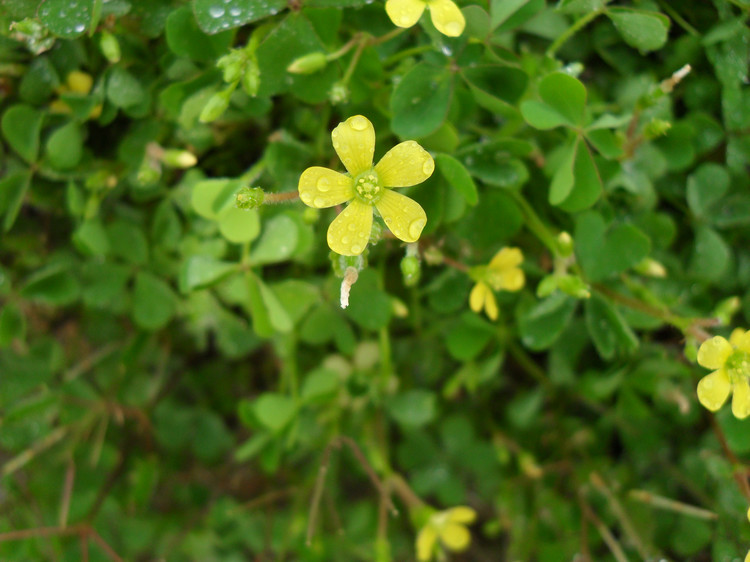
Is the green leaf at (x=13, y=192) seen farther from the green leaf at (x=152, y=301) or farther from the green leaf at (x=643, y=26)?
the green leaf at (x=643, y=26)

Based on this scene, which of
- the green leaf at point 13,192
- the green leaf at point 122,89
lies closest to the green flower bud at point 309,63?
the green leaf at point 122,89

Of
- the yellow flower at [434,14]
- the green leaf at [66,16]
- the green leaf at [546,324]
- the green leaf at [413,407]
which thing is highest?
the green leaf at [66,16]

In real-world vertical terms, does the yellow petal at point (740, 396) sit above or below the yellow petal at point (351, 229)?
below

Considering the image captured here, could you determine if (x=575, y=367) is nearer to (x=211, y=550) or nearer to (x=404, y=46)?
(x=404, y=46)

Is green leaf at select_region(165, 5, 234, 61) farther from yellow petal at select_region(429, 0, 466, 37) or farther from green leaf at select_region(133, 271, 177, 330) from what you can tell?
green leaf at select_region(133, 271, 177, 330)

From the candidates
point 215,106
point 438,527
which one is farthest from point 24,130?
point 438,527

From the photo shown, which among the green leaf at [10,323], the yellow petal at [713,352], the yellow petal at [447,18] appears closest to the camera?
the yellow petal at [447,18]

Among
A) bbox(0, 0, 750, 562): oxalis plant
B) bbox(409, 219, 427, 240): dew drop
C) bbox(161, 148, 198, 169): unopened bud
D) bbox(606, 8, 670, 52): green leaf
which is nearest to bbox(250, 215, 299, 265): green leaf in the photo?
bbox(0, 0, 750, 562): oxalis plant
